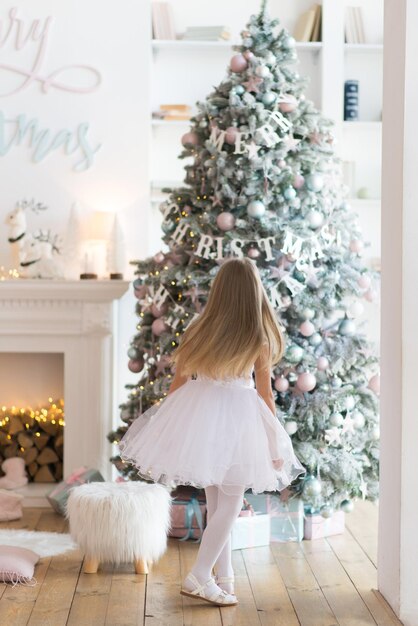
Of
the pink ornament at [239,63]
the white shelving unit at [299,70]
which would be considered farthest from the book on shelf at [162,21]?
the pink ornament at [239,63]

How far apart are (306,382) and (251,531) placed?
710 mm

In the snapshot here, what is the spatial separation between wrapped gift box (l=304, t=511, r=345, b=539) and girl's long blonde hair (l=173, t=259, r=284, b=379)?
4.16 ft

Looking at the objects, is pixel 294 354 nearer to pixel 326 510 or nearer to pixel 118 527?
pixel 326 510

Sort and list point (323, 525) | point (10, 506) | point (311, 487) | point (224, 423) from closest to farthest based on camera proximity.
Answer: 1. point (224, 423)
2. point (311, 487)
3. point (323, 525)
4. point (10, 506)

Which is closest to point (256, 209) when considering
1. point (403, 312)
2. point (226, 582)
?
point (403, 312)

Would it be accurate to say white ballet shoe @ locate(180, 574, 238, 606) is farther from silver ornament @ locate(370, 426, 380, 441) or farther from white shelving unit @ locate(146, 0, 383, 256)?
white shelving unit @ locate(146, 0, 383, 256)

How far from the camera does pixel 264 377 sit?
348 cm

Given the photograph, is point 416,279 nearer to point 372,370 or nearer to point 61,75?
point 372,370

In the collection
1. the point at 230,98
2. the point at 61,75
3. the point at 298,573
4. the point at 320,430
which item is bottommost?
the point at 298,573

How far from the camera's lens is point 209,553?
3393 millimetres

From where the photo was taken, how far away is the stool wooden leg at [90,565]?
3793 mm

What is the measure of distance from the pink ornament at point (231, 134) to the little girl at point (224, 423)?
1056mm

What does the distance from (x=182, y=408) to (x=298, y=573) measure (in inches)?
35.5

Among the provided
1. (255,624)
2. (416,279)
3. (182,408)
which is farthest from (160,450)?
(416,279)
